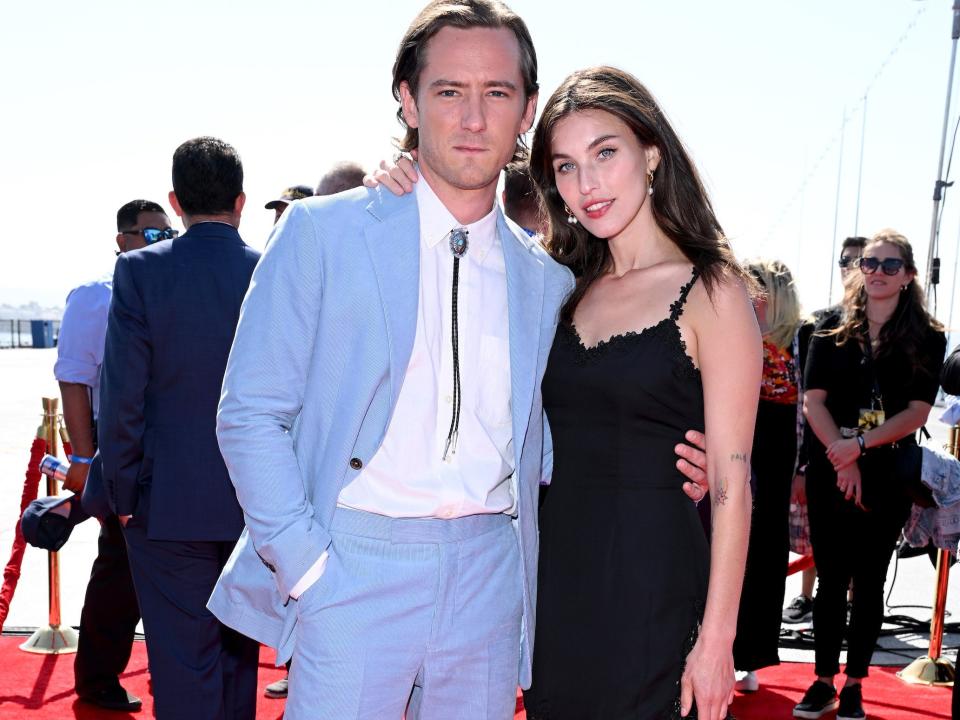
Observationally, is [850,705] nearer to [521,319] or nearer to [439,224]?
[521,319]

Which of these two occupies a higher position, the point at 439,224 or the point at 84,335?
the point at 439,224

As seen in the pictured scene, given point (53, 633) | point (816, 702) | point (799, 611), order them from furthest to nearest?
point (799, 611), point (53, 633), point (816, 702)

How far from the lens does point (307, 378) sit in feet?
7.81

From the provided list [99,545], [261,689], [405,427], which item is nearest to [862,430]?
[261,689]

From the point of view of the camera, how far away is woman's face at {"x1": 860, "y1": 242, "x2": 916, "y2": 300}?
5.25 m

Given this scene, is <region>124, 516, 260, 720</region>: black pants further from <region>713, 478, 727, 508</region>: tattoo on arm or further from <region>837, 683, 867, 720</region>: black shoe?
<region>837, 683, 867, 720</region>: black shoe

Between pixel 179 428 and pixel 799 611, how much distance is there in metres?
4.55

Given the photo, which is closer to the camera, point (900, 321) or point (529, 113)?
point (529, 113)

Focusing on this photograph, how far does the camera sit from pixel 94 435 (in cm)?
486

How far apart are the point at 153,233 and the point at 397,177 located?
2.98 m

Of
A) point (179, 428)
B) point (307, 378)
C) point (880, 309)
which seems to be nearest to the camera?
point (307, 378)

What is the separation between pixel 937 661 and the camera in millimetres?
5594

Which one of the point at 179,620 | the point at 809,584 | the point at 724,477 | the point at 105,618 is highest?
the point at 724,477

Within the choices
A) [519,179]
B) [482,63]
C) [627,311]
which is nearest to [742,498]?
[627,311]
